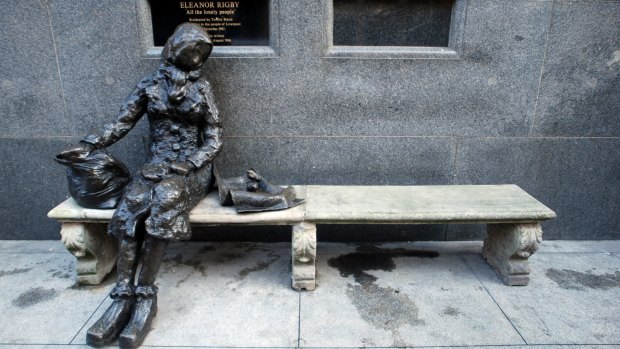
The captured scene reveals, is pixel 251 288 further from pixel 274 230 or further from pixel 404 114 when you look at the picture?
pixel 404 114

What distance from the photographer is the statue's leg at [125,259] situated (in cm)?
284

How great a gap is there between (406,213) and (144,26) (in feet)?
9.78

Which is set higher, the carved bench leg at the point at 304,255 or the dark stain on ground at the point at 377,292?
the carved bench leg at the point at 304,255

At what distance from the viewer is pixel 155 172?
10.9 feet

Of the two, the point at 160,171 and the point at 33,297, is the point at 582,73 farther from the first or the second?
the point at 33,297

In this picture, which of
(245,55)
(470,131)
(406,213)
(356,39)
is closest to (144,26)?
(245,55)

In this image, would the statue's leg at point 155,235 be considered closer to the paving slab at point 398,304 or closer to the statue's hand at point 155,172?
the statue's hand at point 155,172

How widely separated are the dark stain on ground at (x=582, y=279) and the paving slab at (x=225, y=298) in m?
2.38

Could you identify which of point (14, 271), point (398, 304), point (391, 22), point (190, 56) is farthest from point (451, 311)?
point (14, 271)

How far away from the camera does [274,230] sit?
4406 mm

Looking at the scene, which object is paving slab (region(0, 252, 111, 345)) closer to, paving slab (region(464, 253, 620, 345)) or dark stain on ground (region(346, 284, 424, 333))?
dark stain on ground (region(346, 284, 424, 333))

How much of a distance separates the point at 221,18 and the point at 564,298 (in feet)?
12.9

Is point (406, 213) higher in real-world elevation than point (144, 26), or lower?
lower

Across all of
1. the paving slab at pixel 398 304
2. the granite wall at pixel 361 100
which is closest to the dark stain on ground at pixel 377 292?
the paving slab at pixel 398 304
